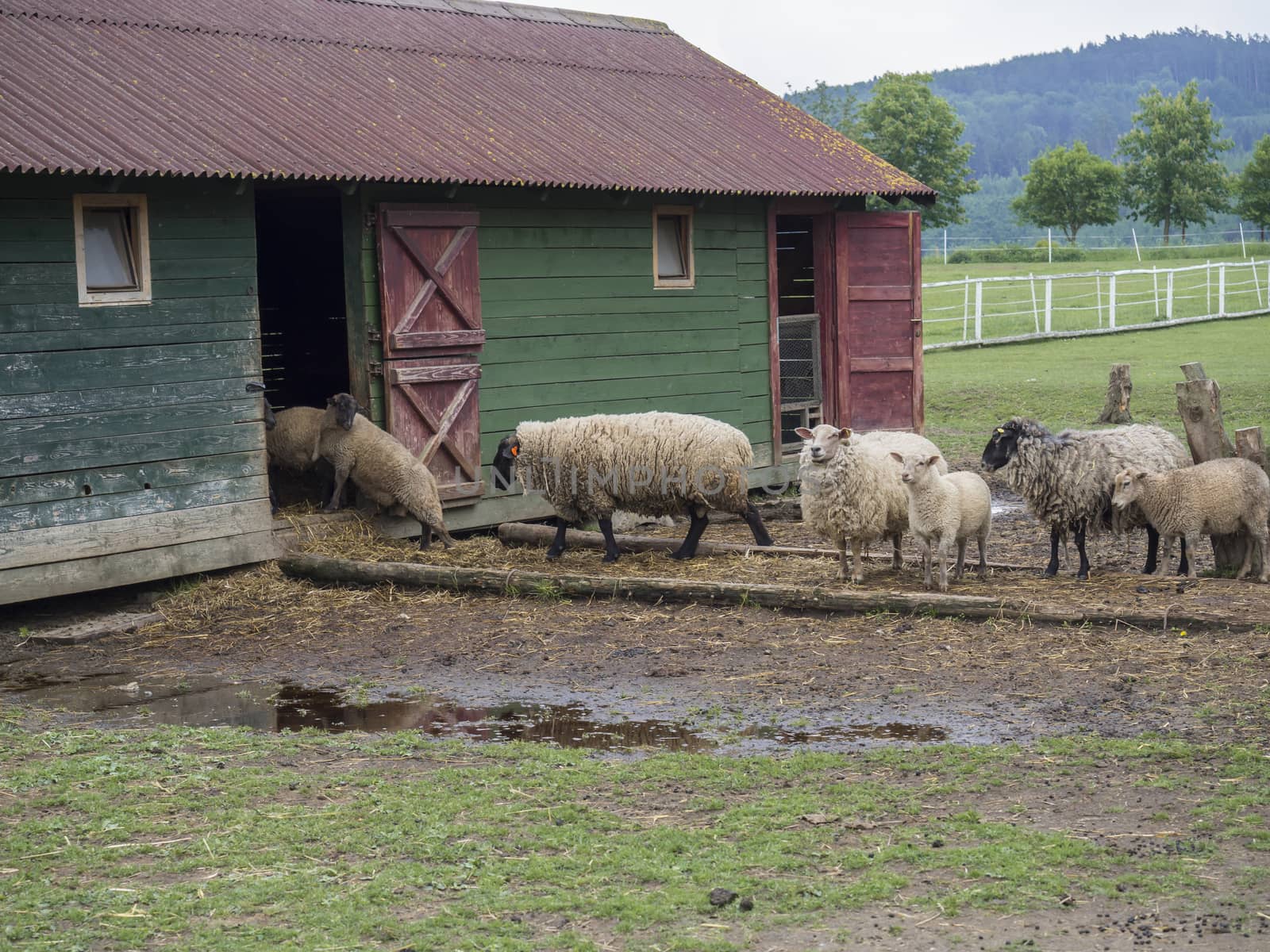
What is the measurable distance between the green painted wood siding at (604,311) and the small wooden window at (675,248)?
0.10 metres

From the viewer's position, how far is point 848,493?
34.7 ft

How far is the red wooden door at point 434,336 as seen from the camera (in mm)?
12758

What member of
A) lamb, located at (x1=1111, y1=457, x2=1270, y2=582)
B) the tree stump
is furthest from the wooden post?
the tree stump

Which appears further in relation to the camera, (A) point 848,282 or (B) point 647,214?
(A) point 848,282

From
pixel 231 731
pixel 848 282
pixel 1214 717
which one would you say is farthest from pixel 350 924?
pixel 848 282

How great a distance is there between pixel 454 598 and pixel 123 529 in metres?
2.63

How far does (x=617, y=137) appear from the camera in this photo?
15031mm

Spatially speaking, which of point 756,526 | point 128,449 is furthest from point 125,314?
point 756,526

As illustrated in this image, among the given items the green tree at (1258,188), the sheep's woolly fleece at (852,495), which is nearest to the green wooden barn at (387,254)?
the sheep's woolly fleece at (852,495)

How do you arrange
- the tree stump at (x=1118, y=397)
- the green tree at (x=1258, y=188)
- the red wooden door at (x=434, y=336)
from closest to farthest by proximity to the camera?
the red wooden door at (x=434, y=336) → the tree stump at (x=1118, y=397) → the green tree at (x=1258, y=188)

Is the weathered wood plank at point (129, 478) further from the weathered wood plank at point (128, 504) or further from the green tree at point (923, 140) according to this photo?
the green tree at point (923, 140)

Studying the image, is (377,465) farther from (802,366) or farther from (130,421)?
(802,366)

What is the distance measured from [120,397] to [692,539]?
4.75m

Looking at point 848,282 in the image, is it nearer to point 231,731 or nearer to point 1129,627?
point 1129,627
